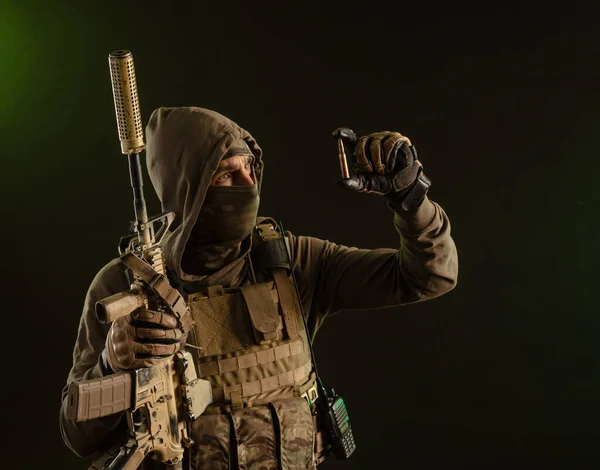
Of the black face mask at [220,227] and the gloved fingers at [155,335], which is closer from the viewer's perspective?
the gloved fingers at [155,335]

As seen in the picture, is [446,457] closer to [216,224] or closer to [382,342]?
[382,342]

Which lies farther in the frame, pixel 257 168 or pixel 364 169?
pixel 257 168

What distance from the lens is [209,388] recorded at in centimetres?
223

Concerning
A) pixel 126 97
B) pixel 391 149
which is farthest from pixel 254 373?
pixel 126 97

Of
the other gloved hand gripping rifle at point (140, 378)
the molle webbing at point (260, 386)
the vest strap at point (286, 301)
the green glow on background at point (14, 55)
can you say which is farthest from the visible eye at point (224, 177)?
the green glow on background at point (14, 55)

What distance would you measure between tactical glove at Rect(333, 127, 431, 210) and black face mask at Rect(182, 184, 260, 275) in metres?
0.36

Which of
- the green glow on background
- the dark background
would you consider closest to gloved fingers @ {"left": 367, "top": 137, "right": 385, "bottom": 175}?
the dark background

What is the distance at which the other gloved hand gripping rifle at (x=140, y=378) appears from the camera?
Result: 1.96m

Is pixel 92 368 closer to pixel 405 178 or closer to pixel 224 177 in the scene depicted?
pixel 224 177

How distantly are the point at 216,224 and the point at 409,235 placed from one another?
1.77ft

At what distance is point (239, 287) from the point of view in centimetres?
235

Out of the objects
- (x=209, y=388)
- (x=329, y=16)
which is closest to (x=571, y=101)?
(x=329, y=16)

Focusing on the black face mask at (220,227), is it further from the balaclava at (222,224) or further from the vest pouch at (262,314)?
the vest pouch at (262,314)

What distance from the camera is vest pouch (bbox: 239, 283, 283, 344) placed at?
228 cm
